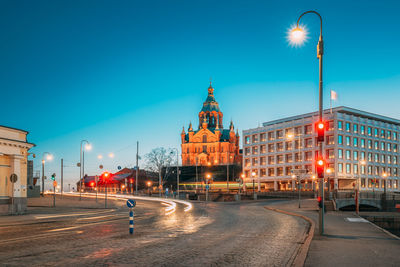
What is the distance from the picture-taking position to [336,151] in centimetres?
7969

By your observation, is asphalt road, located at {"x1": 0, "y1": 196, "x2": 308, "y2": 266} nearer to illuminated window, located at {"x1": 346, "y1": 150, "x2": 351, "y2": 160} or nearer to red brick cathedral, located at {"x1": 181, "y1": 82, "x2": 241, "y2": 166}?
illuminated window, located at {"x1": 346, "y1": 150, "x2": 351, "y2": 160}

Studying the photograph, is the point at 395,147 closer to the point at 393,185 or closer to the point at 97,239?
the point at 393,185

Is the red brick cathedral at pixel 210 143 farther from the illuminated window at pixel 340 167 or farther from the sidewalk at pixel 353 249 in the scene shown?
the sidewalk at pixel 353 249

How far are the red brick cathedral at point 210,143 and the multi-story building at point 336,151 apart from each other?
47.7 m

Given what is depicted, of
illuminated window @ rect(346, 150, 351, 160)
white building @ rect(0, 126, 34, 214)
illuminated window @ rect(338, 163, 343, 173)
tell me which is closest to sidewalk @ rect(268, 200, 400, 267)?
white building @ rect(0, 126, 34, 214)

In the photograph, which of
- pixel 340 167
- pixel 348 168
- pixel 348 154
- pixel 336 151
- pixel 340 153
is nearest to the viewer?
pixel 336 151

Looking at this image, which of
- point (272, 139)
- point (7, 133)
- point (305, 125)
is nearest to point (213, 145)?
point (272, 139)

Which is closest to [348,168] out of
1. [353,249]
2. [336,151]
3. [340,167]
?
[340,167]

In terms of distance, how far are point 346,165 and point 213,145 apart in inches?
2890

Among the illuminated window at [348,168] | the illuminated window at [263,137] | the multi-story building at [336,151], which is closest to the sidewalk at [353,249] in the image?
the multi-story building at [336,151]

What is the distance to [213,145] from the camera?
5945 inches

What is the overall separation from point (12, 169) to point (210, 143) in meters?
126

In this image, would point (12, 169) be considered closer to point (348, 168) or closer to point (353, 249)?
point (353, 249)

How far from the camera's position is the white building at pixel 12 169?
26.3 m
